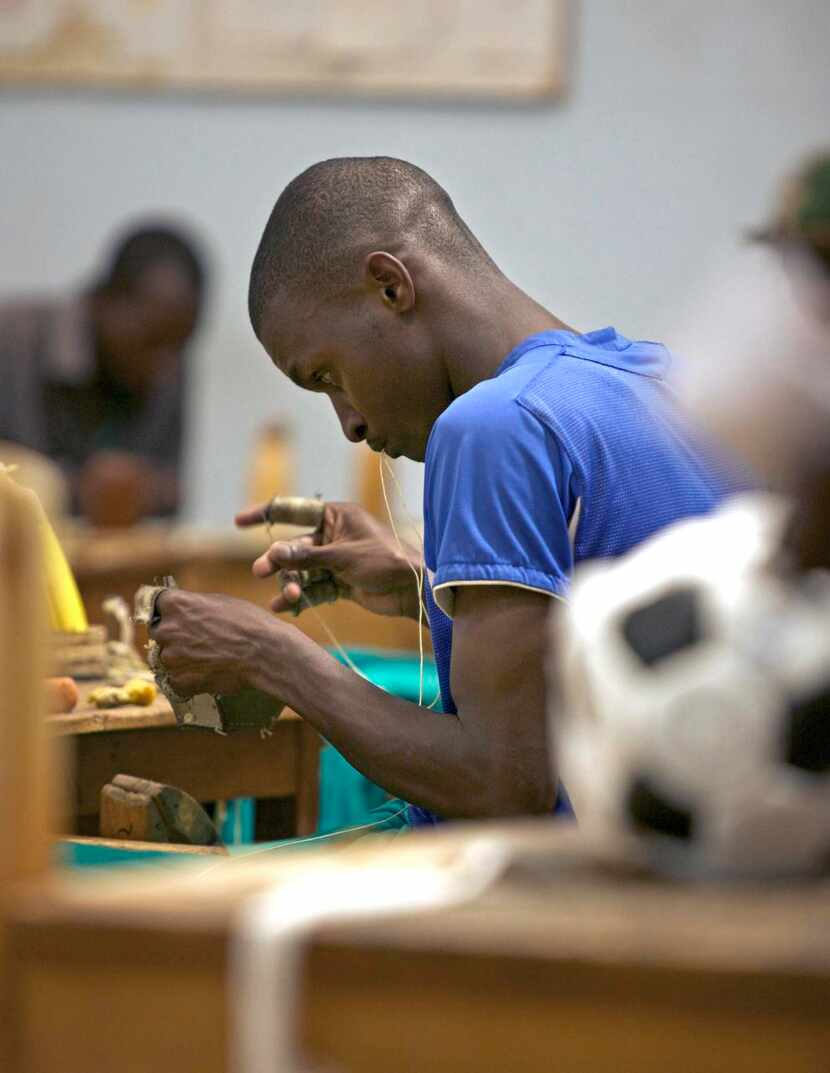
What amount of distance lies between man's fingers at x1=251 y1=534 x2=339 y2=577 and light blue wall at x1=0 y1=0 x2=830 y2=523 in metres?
4.08

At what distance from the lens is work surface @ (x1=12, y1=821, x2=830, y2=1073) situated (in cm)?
88

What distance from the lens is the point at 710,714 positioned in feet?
3.30

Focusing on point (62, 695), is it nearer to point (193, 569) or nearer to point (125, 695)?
point (125, 695)

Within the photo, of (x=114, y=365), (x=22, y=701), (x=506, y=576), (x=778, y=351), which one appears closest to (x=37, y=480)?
(x=506, y=576)

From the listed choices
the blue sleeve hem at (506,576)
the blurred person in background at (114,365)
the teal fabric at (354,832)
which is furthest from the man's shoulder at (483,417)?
the blurred person in background at (114,365)

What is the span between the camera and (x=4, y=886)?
3.32 ft

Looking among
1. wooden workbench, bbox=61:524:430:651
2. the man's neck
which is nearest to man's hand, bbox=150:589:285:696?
the man's neck

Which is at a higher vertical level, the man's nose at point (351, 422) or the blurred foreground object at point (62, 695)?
the man's nose at point (351, 422)

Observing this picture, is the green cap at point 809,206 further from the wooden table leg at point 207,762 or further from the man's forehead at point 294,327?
the wooden table leg at point 207,762

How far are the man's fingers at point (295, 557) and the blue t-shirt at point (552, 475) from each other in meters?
0.49

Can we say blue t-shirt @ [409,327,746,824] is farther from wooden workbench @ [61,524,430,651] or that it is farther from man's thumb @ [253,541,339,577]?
wooden workbench @ [61,524,430,651]

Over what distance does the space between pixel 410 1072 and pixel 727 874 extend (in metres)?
0.23

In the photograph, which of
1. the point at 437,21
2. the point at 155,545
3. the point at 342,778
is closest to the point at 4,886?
the point at 342,778

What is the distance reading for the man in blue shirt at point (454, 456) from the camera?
1.70m
